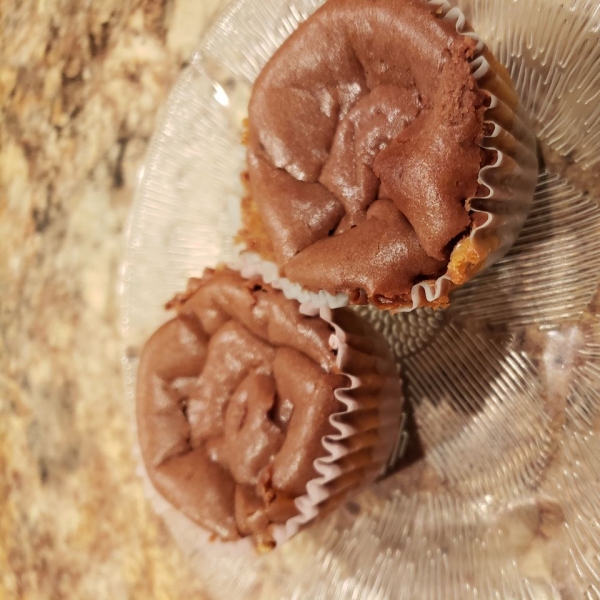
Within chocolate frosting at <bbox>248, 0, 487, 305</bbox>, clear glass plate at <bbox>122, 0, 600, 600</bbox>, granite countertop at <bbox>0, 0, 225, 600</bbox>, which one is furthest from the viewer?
granite countertop at <bbox>0, 0, 225, 600</bbox>

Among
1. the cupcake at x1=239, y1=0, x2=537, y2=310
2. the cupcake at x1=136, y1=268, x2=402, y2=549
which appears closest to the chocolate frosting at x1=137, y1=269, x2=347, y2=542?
the cupcake at x1=136, y1=268, x2=402, y2=549

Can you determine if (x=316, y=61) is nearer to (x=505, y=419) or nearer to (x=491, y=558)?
(x=505, y=419)

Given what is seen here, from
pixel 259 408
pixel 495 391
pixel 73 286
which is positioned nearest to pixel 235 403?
pixel 259 408

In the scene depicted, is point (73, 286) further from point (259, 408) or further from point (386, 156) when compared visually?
point (386, 156)

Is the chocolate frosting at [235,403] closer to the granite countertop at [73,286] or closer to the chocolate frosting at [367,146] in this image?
the chocolate frosting at [367,146]

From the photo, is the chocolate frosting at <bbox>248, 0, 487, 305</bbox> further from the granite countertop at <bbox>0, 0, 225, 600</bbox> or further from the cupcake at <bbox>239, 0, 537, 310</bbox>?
the granite countertop at <bbox>0, 0, 225, 600</bbox>
